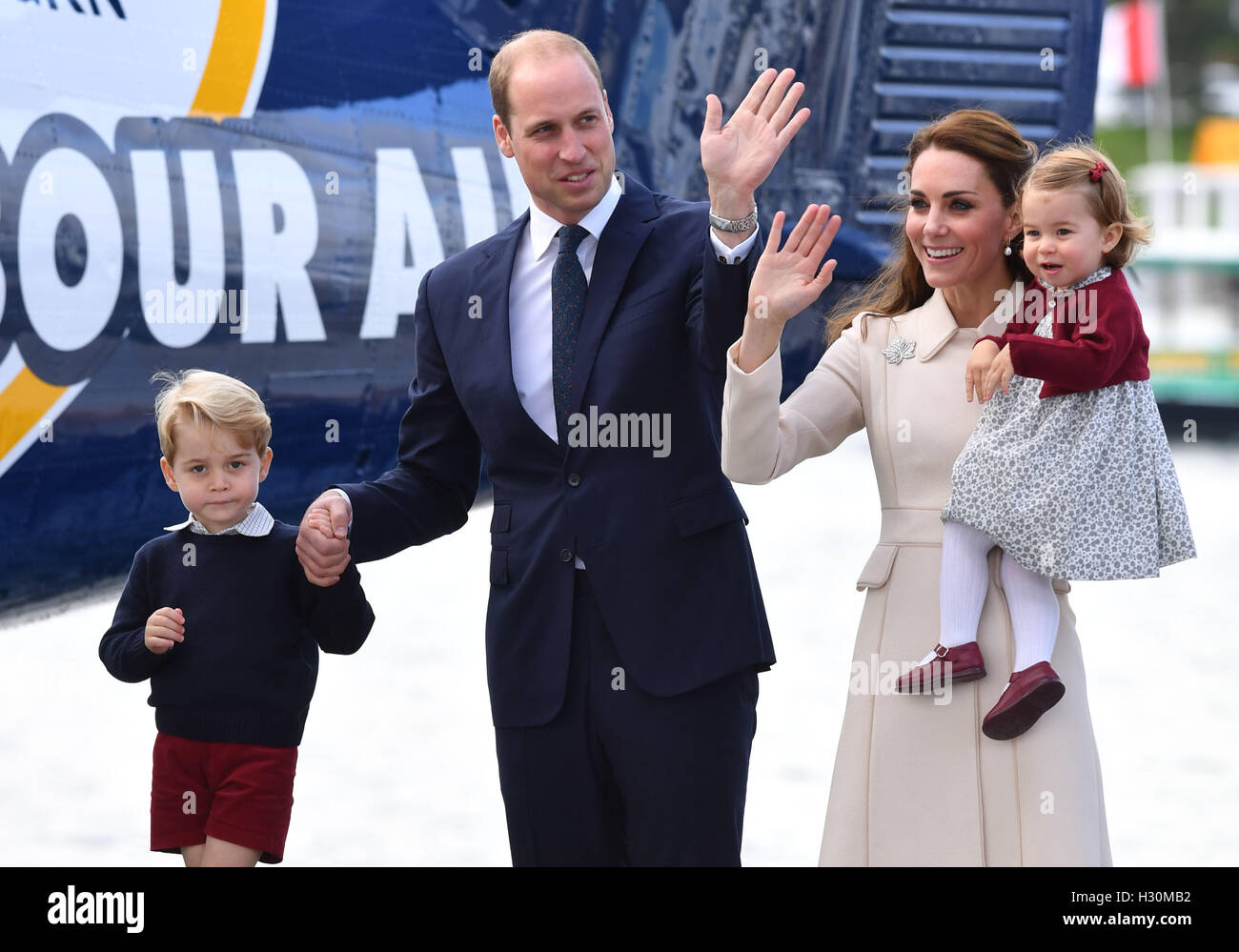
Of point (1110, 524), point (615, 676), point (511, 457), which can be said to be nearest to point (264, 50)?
point (511, 457)

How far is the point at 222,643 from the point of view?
3.02m

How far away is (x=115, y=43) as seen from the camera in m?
4.18

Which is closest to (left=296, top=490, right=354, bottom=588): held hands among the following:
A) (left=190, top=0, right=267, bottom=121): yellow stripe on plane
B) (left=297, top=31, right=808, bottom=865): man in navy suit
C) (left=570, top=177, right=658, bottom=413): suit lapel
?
(left=297, top=31, right=808, bottom=865): man in navy suit

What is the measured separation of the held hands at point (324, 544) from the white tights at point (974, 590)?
1.13 m

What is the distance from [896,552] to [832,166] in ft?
11.0

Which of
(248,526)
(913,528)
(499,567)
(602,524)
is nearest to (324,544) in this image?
(248,526)

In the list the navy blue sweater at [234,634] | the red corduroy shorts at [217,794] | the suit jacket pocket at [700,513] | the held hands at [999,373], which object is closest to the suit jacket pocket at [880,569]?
→ the suit jacket pocket at [700,513]

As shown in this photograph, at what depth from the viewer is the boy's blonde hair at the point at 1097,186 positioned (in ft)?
9.00

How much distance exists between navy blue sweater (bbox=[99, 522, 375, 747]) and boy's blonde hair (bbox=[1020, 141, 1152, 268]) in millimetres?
1509

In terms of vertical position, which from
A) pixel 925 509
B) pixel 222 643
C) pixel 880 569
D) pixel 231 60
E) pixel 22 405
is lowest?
pixel 222 643

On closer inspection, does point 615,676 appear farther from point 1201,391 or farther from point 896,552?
point 1201,391

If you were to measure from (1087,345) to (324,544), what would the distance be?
1460 mm

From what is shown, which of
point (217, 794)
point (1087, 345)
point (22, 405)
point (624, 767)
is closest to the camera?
point (1087, 345)

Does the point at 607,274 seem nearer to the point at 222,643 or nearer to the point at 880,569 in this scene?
the point at 880,569
